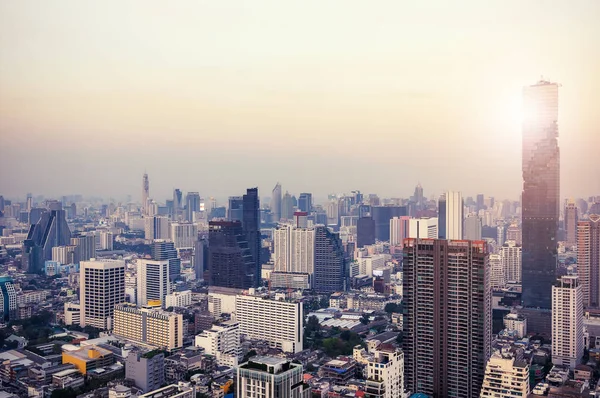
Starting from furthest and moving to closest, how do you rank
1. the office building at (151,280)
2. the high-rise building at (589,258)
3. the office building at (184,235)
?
the office building at (184,235), the office building at (151,280), the high-rise building at (589,258)

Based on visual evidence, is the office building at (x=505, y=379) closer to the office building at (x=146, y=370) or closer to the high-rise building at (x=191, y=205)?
the office building at (x=146, y=370)

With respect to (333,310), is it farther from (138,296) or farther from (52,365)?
(52,365)

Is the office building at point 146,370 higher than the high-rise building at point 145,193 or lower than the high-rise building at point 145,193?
lower

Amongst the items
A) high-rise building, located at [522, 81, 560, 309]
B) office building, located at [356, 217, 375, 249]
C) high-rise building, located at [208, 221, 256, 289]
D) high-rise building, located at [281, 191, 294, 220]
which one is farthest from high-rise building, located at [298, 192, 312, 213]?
A: high-rise building, located at [522, 81, 560, 309]

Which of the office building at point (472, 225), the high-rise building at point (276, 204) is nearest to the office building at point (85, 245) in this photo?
the high-rise building at point (276, 204)

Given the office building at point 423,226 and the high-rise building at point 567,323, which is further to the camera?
the office building at point 423,226

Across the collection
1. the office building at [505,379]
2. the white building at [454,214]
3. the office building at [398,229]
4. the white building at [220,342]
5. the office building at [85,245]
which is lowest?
the white building at [220,342]
